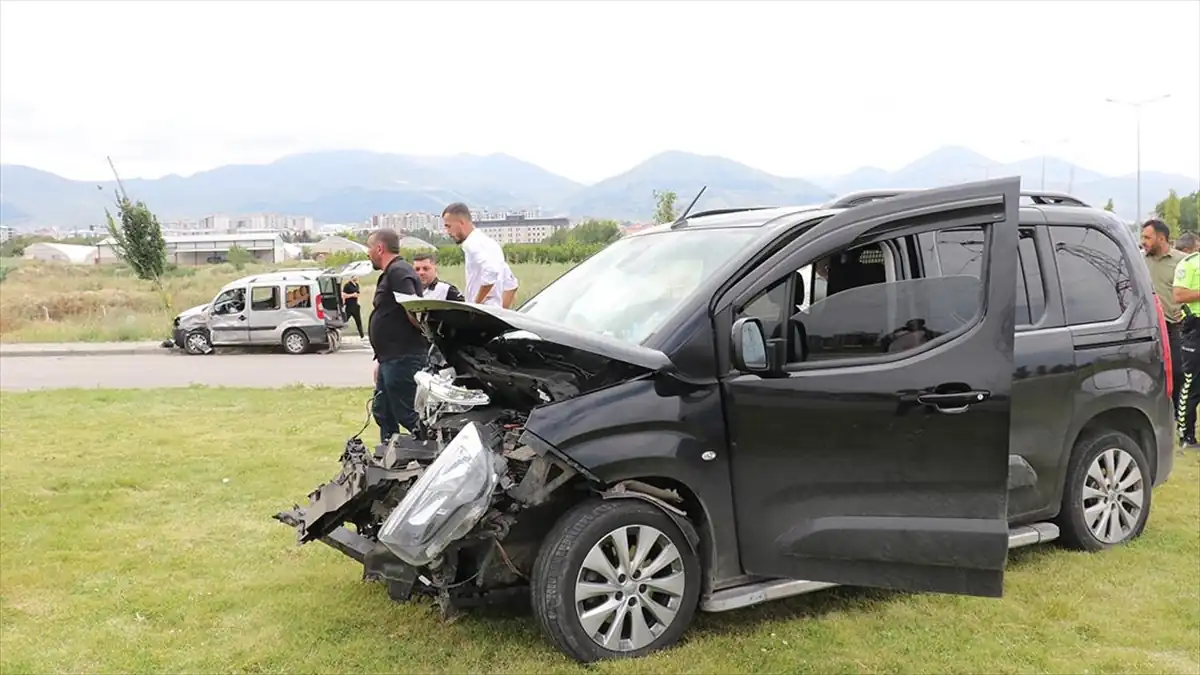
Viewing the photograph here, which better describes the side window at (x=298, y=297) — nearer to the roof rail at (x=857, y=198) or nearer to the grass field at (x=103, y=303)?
the grass field at (x=103, y=303)

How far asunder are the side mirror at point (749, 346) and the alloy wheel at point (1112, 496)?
2.54m

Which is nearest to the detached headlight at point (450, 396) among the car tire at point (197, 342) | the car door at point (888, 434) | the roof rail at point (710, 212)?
the car door at point (888, 434)

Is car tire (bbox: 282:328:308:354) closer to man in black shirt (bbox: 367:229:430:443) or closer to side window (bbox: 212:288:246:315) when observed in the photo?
side window (bbox: 212:288:246:315)

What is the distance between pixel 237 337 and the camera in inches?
782

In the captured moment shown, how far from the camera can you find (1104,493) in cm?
507

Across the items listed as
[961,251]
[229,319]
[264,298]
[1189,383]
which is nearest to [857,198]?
[961,251]

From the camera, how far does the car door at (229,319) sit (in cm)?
1986

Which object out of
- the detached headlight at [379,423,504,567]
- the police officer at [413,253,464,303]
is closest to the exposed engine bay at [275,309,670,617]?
the detached headlight at [379,423,504,567]

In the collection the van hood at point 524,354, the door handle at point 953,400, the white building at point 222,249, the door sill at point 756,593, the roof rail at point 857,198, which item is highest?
the white building at point 222,249

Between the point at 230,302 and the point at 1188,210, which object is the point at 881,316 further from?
the point at 1188,210

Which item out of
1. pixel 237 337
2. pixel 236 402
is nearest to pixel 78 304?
pixel 237 337

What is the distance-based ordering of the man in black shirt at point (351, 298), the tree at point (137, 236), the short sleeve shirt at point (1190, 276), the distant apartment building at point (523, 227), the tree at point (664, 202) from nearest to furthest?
the short sleeve shirt at point (1190, 276)
the man in black shirt at point (351, 298)
the tree at point (137, 236)
the tree at point (664, 202)
the distant apartment building at point (523, 227)

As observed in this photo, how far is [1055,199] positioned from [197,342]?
1883 centimetres

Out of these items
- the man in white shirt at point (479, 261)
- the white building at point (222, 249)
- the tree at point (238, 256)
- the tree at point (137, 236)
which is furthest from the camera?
the white building at point (222, 249)
